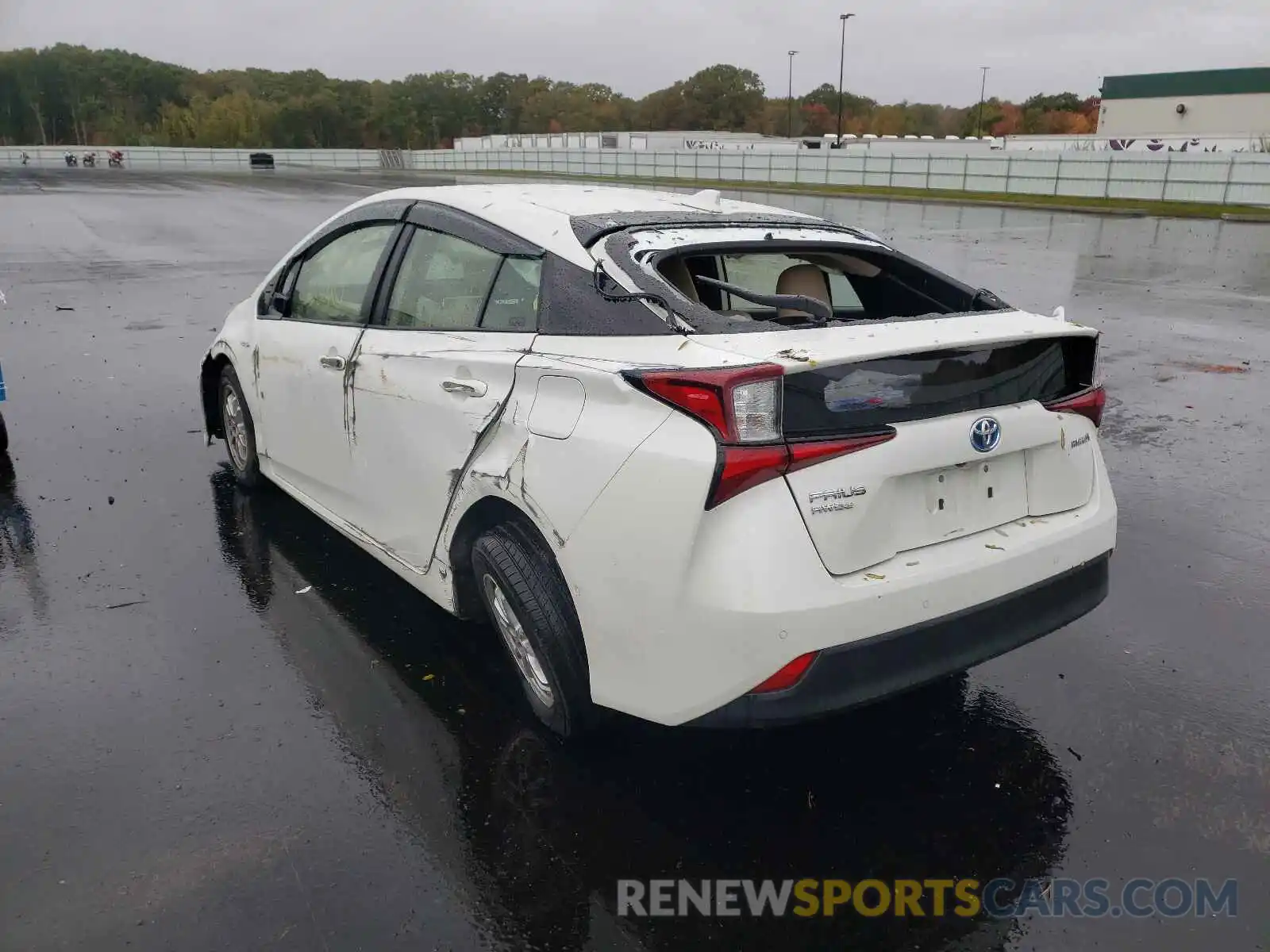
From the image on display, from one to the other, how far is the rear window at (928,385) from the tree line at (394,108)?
372ft

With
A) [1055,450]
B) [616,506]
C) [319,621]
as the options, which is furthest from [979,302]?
[319,621]

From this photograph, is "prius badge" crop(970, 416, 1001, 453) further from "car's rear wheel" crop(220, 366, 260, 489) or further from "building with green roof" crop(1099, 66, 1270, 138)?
"building with green roof" crop(1099, 66, 1270, 138)

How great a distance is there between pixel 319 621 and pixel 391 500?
2.38 feet

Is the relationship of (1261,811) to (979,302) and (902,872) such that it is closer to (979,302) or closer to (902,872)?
(902,872)

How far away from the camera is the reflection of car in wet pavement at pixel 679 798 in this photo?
103 inches

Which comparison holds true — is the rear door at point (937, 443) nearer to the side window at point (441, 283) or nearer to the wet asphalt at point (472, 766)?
the wet asphalt at point (472, 766)

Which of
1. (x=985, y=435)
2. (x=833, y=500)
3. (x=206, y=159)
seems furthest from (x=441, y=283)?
(x=206, y=159)

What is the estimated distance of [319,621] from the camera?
4180 millimetres

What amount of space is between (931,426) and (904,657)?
24.9 inches

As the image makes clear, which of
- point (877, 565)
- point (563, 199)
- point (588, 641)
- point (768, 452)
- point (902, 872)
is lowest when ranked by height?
point (902, 872)

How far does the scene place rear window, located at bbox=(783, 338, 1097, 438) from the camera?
2635 mm

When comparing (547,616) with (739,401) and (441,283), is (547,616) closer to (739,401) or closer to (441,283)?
(739,401)

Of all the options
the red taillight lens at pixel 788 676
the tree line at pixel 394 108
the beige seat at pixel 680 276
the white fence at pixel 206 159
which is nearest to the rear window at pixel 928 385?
the red taillight lens at pixel 788 676

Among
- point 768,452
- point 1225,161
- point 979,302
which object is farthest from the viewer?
point 1225,161
